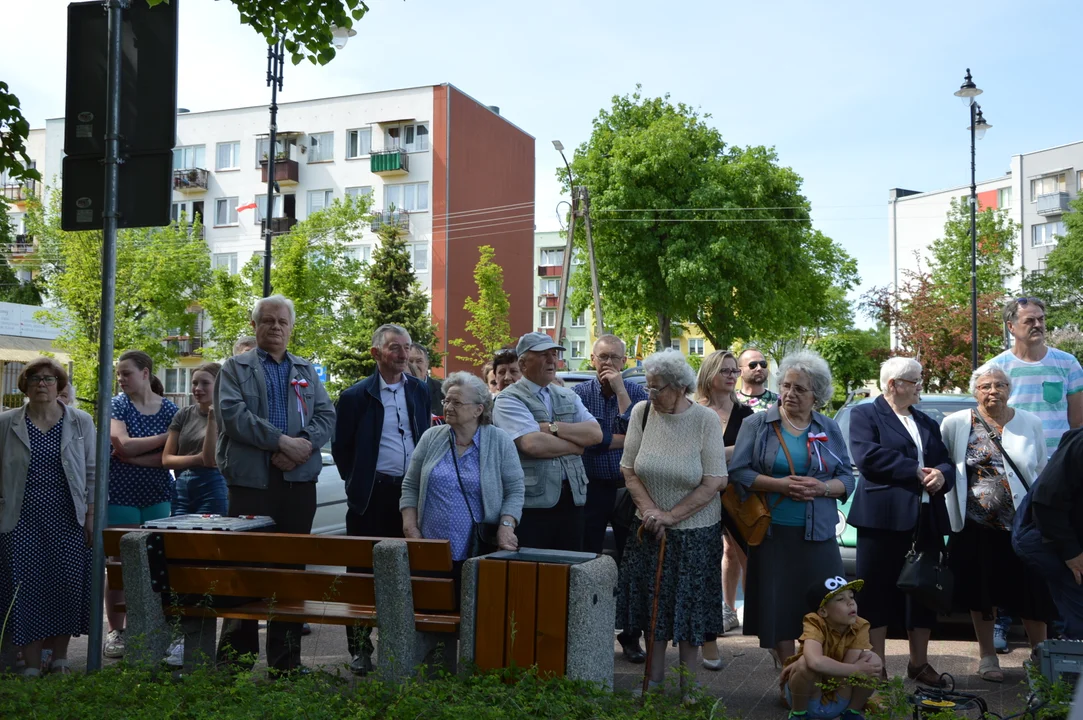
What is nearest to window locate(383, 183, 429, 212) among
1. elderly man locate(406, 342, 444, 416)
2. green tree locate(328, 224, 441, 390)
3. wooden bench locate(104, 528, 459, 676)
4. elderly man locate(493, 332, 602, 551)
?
green tree locate(328, 224, 441, 390)

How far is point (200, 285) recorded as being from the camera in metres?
42.5

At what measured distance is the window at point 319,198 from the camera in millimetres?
57906

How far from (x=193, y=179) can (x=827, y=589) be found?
59.0 metres

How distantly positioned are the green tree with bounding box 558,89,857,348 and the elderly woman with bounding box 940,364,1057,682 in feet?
120

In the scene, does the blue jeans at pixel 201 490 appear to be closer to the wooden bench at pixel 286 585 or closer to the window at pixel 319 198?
the wooden bench at pixel 286 585

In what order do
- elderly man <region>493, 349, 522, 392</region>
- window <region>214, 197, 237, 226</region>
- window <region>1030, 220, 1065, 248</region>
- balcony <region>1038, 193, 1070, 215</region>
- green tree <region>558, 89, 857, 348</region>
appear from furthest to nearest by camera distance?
1. window <region>1030, 220, 1065, 248</region>
2. balcony <region>1038, 193, 1070, 215</region>
3. window <region>214, 197, 237, 226</region>
4. green tree <region>558, 89, 857, 348</region>
5. elderly man <region>493, 349, 522, 392</region>

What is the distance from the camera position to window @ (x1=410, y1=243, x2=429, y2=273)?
55344mm

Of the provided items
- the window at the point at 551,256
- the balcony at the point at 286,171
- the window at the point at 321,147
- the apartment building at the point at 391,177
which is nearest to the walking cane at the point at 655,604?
the apartment building at the point at 391,177

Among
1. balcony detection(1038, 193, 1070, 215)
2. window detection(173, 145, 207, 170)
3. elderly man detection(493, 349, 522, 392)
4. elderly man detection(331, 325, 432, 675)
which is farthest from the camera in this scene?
balcony detection(1038, 193, 1070, 215)

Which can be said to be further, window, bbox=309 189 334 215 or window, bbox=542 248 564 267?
window, bbox=542 248 564 267

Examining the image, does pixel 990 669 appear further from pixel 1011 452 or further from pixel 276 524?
pixel 276 524

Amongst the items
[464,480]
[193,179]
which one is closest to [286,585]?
[464,480]

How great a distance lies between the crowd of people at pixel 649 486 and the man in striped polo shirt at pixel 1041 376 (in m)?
0.02

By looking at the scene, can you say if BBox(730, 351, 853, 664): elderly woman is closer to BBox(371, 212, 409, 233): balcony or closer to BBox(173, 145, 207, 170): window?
BBox(371, 212, 409, 233): balcony
